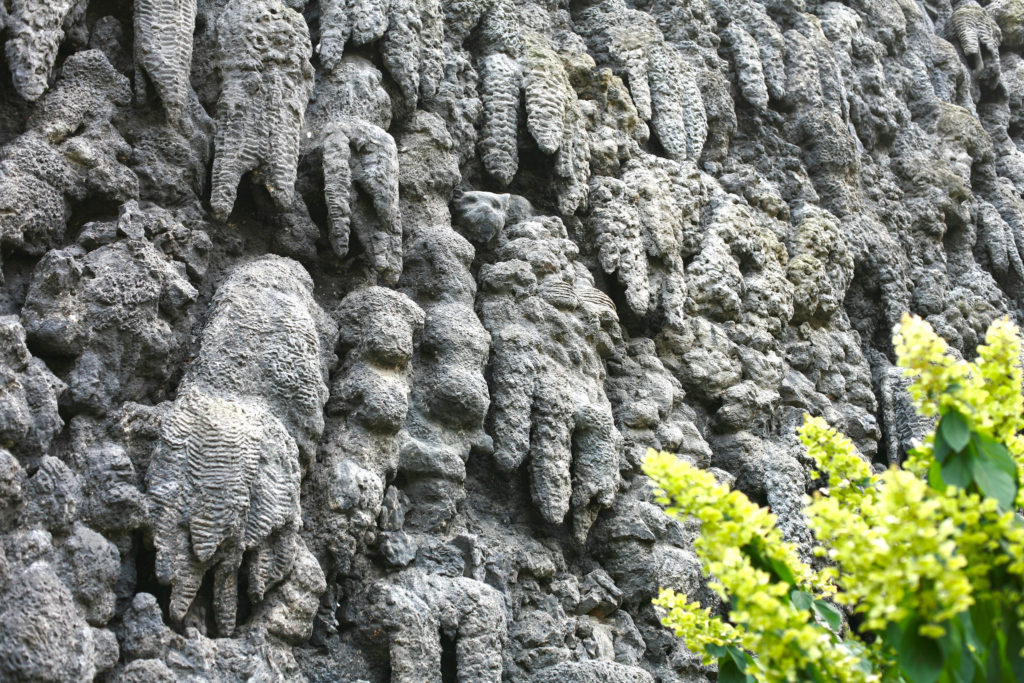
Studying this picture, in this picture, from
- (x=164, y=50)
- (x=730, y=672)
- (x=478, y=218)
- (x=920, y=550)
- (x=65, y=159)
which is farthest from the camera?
(x=478, y=218)

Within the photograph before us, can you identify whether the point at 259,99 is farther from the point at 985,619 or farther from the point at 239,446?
the point at 985,619

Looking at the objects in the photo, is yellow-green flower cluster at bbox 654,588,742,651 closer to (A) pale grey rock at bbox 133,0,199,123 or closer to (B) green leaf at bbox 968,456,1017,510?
(B) green leaf at bbox 968,456,1017,510

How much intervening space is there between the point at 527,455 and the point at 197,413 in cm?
103

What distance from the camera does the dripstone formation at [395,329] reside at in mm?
2123

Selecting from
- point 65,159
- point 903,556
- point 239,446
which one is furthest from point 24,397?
point 903,556

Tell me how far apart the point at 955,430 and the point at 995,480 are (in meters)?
0.07

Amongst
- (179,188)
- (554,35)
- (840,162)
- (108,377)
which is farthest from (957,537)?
(840,162)

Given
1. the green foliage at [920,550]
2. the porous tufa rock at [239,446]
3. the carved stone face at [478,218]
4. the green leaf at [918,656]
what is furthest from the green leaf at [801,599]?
the carved stone face at [478,218]

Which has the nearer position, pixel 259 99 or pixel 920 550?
pixel 920 550

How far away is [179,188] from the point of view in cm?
253

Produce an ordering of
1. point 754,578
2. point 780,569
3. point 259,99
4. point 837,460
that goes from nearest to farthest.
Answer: point 754,578, point 780,569, point 837,460, point 259,99

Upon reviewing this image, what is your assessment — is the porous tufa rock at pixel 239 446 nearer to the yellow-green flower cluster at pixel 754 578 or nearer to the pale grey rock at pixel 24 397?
the pale grey rock at pixel 24 397

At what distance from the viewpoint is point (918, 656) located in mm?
1142

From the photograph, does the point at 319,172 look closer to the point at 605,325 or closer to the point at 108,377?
the point at 108,377
